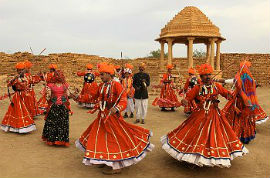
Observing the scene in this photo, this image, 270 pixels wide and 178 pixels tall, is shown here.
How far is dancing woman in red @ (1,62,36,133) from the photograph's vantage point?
674 cm

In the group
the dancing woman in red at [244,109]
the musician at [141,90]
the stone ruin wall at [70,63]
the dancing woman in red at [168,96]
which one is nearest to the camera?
the dancing woman in red at [244,109]

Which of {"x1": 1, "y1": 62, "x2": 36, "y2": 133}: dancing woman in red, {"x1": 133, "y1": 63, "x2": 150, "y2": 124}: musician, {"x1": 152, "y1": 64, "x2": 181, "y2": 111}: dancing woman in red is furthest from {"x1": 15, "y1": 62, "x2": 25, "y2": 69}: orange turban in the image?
{"x1": 152, "y1": 64, "x2": 181, "y2": 111}: dancing woman in red

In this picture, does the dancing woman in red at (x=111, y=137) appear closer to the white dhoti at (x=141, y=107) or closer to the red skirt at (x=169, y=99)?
the white dhoti at (x=141, y=107)

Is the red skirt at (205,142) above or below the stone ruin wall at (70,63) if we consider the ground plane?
below

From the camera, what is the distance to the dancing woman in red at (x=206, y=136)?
3.96 meters

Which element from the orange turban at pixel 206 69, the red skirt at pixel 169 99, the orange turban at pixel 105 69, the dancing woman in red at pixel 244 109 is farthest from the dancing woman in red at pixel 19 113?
the red skirt at pixel 169 99

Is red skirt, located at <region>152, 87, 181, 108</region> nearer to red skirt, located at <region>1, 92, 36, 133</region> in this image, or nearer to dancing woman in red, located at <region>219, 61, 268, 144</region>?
dancing woman in red, located at <region>219, 61, 268, 144</region>

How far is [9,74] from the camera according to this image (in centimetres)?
1953

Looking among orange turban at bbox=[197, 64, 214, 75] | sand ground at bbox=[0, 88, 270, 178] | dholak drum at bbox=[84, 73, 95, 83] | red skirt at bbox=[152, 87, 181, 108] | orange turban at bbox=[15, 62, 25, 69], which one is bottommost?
sand ground at bbox=[0, 88, 270, 178]

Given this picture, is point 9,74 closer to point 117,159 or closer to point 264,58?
point 117,159

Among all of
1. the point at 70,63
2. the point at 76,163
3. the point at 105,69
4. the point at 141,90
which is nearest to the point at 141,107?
the point at 141,90

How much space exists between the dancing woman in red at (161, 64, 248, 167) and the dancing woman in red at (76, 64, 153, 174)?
543 millimetres

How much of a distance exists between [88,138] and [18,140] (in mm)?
2824

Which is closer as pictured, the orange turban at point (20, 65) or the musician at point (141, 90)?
the orange turban at point (20, 65)
